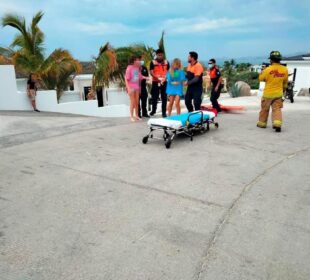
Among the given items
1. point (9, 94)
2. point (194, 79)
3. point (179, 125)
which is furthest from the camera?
point (9, 94)

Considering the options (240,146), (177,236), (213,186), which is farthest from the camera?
(240,146)

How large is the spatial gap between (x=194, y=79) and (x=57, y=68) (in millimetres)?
8082

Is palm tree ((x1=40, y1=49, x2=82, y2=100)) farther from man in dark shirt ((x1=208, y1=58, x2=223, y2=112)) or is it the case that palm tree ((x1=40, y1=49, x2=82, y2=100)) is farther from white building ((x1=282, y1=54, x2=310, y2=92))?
white building ((x1=282, y1=54, x2=310, y2=92))

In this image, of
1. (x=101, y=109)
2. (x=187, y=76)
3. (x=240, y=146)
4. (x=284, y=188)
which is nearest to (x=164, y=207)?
(x=284, y=188)

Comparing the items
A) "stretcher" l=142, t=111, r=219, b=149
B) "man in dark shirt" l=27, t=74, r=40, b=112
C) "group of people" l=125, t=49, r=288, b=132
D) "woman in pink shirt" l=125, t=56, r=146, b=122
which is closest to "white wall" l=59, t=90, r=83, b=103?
"man in dark shirt" l=27, t=74, r=40, b=112

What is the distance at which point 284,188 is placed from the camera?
473cm

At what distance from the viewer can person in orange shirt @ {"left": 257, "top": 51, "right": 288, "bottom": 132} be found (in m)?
8.20

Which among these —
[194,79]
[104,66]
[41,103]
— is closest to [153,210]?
[194,79]

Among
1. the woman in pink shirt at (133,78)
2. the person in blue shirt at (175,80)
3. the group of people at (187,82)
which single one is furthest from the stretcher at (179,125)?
the woman in pink shirt at (133,78)

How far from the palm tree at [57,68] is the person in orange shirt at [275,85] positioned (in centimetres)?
951

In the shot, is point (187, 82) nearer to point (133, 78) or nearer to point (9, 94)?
point (133, 78)

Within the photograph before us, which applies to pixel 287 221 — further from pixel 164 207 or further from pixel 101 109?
pixel 101 109

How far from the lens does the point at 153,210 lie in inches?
155

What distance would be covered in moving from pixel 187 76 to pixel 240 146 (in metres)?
3.13
